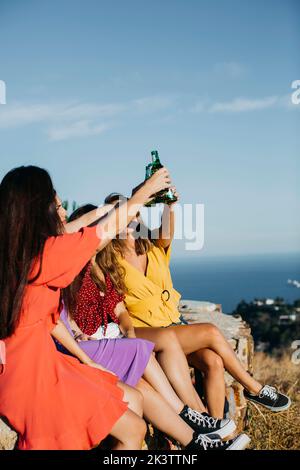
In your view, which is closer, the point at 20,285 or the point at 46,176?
the point at 20,285

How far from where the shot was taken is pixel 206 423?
3104 mm

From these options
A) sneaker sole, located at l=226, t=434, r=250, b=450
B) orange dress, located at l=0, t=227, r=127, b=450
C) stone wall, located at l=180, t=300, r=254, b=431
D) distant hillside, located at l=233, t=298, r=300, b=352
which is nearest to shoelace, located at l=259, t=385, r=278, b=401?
stone wall, located at l=180, t=300, r=254, b=431

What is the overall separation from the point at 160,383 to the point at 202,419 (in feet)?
1.03

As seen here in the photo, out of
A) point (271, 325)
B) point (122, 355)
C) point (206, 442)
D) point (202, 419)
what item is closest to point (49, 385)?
point (122, 355)

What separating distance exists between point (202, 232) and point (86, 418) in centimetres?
185

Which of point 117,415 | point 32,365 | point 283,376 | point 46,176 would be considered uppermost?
point 46,176

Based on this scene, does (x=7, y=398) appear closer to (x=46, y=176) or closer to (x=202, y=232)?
(x=46, y=176)

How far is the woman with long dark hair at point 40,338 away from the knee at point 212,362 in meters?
1.16

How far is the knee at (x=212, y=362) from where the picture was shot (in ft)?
11.9

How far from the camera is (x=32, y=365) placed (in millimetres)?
2457

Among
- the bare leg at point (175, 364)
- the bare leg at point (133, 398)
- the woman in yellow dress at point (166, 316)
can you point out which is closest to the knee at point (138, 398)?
the bare leg at point (133, 398)

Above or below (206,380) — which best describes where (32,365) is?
above

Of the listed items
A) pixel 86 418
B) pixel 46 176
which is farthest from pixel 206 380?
pixel 46 176

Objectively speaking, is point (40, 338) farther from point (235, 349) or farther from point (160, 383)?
point (235, 349)
